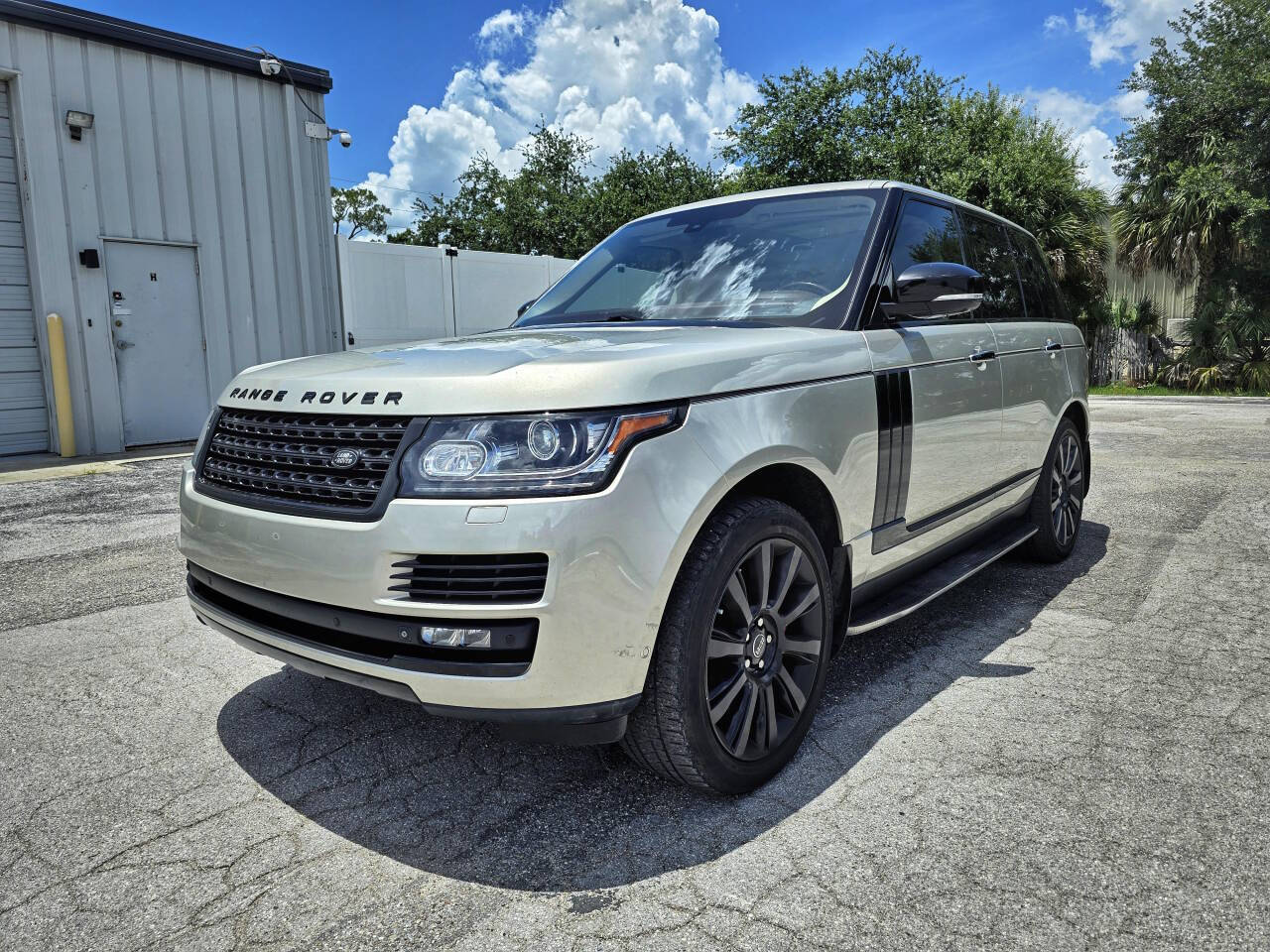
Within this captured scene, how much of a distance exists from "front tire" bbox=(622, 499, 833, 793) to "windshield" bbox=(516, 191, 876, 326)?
0.85 m

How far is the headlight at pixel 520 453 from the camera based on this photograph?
6.42 ft

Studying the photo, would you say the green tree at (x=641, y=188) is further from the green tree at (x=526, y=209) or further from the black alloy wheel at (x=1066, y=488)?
the black alloy wheel at (x=1066, y=488)

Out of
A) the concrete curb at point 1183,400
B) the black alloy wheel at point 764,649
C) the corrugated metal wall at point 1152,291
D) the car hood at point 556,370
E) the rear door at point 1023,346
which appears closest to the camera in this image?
the car hood at point 556,370

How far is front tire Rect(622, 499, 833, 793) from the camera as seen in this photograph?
2.15 metres

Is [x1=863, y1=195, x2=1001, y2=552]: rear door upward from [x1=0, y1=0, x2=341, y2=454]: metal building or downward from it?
downward

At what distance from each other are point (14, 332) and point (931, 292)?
431 inches

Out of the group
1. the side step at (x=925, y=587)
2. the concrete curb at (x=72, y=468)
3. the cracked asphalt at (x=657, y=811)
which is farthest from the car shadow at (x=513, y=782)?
the concrete curb at (x=72, y=468)

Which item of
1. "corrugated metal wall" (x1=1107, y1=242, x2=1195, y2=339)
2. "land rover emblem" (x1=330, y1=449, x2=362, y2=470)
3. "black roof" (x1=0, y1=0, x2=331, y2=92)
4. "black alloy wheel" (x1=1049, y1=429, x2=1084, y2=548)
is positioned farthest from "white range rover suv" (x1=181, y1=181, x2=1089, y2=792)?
"corrugated metal wall" (x1=1107, y1=242, x2=1195, y2=339)

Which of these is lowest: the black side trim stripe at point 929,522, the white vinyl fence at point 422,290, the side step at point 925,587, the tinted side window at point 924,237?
the side step at point 925,587

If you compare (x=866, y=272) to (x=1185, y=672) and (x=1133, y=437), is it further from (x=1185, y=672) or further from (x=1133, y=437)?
(x=1133, y=437)

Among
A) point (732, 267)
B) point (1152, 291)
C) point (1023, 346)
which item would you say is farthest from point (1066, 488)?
point (1152, 291)

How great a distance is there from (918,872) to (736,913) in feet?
1.52

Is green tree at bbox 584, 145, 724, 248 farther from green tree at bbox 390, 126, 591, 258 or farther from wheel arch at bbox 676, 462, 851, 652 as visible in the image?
wheel arch at bbox 676, 462, 851, 652

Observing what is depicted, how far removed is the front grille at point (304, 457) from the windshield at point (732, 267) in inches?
50.7
